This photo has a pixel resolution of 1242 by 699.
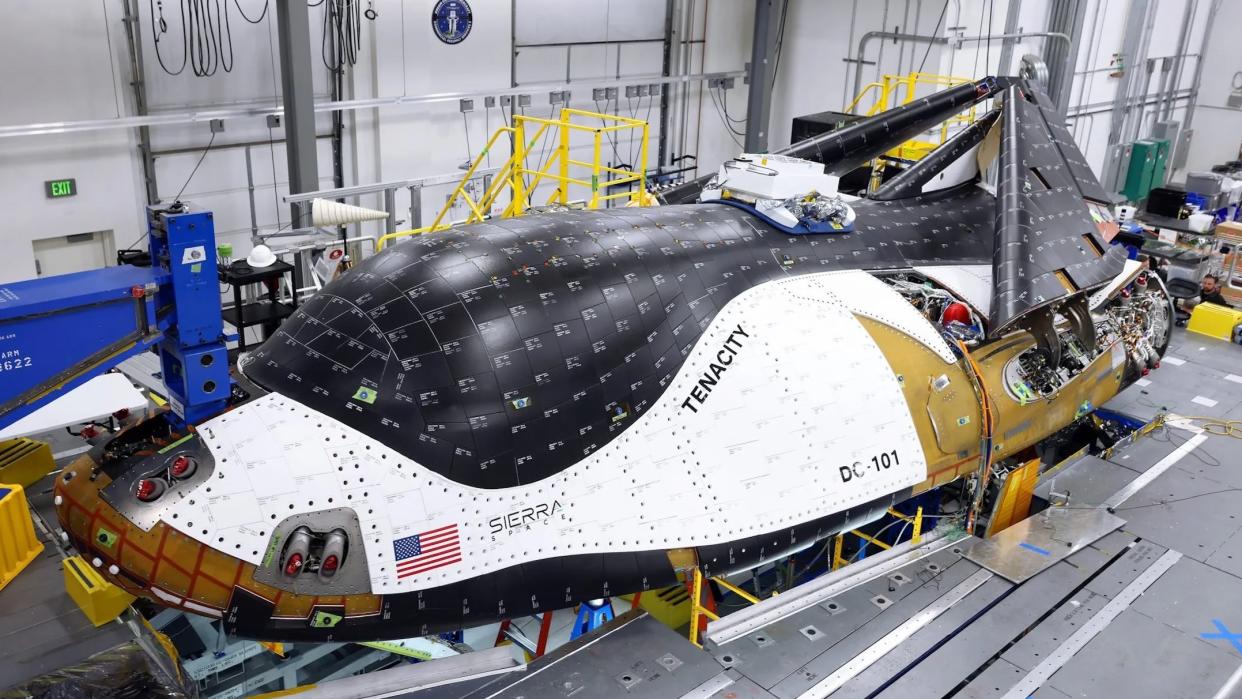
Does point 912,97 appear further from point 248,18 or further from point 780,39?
point 248,18

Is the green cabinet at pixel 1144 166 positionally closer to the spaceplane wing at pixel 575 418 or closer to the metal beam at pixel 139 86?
the spaceplane wing at pixel 575 418

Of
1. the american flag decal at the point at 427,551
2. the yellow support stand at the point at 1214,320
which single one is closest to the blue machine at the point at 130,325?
the american flag decal at the point at 427,551

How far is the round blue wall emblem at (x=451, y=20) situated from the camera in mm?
20344

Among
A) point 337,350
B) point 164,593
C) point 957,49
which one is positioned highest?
point 957,49

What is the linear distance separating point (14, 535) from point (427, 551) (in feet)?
15.0

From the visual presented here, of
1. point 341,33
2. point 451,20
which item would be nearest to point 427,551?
point 341,33

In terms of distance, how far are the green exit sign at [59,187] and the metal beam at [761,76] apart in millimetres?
15555

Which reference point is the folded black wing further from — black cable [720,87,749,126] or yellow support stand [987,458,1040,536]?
black cable [720,87,749,126]

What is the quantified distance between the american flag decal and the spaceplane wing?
17mm

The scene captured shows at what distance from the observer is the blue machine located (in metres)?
6.53

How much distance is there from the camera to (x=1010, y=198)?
37.5 ft

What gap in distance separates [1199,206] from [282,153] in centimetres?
1955

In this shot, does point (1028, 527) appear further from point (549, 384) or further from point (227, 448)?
point (227, 448)

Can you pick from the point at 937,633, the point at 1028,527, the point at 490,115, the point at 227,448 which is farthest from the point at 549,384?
the point at 490,115
